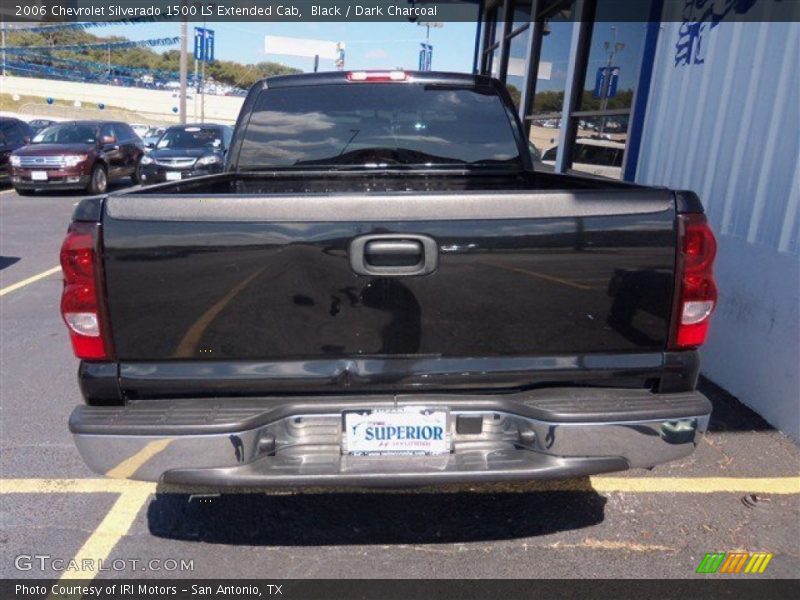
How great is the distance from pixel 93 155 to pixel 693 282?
1502 cm

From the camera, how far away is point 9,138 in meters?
15.4

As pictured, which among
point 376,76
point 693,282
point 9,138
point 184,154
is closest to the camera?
point 693,282

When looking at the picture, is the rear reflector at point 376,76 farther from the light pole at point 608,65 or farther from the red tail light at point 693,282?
the light pole at point 608,65

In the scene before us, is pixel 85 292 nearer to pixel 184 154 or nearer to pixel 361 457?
pixel 361 457

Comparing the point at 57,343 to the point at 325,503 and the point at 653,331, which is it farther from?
the point at 653,331

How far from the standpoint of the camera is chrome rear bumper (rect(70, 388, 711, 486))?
2.29 metres

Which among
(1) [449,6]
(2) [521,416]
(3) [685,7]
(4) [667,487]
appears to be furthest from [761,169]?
(1) [449,6]

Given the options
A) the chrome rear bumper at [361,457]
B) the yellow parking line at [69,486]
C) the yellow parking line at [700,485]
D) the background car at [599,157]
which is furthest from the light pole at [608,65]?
the yellow parking line at [69,486]

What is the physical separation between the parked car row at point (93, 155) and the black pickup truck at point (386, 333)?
11.3 meters

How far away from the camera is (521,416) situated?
2.38 meters

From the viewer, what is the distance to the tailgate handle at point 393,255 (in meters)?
2.25

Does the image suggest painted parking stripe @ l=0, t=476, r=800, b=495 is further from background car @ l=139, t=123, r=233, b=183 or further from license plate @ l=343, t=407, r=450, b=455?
background car @ l=139, t=123, r=233, b=183

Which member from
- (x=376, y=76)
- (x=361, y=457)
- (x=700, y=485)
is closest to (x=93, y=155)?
(x=376, y=76)

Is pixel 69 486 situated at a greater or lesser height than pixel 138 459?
lesser
